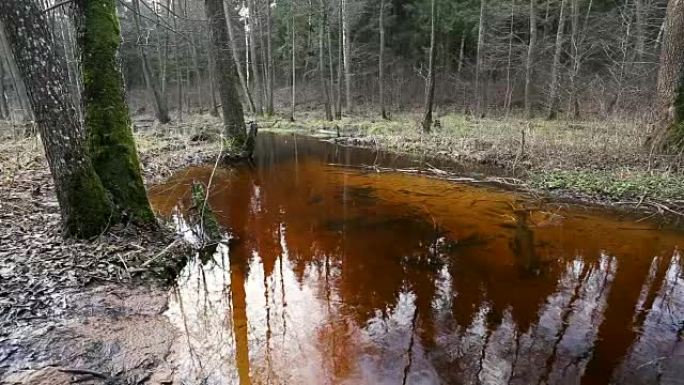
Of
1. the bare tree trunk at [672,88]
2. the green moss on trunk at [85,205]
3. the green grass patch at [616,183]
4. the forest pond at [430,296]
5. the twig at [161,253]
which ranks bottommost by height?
the forest pond at [430,296]

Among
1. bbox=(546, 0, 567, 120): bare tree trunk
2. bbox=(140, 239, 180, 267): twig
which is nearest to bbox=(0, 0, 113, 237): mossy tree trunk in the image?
bbox=(140, 239, 180, 267): twig

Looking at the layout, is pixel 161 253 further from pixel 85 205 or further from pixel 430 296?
pixel 430 296

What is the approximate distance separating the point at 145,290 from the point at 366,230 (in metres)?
3.56

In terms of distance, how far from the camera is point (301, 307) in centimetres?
482

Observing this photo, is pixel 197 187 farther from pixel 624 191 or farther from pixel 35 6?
pixel 624 191

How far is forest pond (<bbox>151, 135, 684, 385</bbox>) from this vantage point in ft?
12.3

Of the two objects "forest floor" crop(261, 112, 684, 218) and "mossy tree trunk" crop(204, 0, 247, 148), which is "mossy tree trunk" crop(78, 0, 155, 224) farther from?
"forest floor" crop(261, 112, 684, 218)

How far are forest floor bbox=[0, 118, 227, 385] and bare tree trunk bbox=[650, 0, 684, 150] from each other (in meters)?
10.2

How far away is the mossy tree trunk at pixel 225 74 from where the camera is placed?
12.0 metres

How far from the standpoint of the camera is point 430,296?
4965mm

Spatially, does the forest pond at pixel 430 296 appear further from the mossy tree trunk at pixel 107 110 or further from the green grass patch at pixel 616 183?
the mossy tree trunk at pixel 107 110

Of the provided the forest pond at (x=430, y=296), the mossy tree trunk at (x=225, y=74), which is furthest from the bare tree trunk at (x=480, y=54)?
the forest pond at (x=430, y=296)

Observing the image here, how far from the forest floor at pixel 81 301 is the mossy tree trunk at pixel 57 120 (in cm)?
33

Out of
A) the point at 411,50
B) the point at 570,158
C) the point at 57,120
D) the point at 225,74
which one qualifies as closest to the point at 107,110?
the point at 57,120
